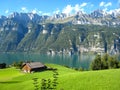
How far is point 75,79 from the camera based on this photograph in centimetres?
4391

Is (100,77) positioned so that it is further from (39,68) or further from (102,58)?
(102,58)

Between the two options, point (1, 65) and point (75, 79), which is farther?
point (1, 65)

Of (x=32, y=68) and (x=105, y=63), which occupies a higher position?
(x=105, y=63)

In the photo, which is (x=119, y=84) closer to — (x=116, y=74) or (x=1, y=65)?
(x=116, y=74)

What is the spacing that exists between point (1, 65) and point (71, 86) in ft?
296

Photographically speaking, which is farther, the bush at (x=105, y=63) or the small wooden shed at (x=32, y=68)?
the bush at (x=105, y=63)

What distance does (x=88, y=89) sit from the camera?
124ft

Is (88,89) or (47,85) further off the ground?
(47,85)

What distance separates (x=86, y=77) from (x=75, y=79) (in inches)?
66.2

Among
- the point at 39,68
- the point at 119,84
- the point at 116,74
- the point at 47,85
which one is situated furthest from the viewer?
the point at 39,68

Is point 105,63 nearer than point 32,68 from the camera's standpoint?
No

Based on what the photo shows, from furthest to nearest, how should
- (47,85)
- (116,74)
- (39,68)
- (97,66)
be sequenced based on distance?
(97,66) → (39,68) → (116,74) → (47,85)

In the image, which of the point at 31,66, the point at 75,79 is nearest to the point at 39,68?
the point at 31,66

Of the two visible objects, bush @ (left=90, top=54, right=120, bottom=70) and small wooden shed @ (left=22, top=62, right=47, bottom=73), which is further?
bush @ (left=90, top=54, right=120, bottom=70)
